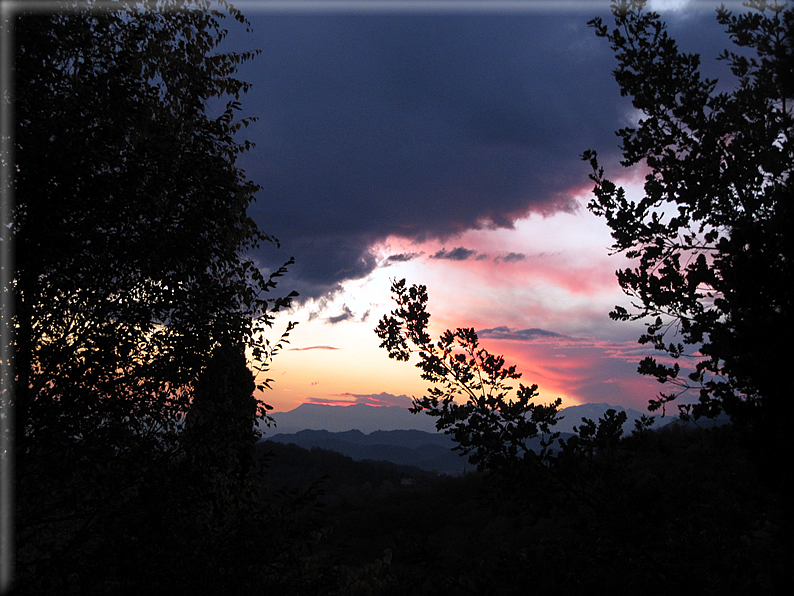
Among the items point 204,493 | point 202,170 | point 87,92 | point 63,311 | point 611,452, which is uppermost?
point 87,92

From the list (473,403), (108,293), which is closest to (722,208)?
Answer: (473,403)

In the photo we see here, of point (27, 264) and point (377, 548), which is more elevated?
point (27, 264)

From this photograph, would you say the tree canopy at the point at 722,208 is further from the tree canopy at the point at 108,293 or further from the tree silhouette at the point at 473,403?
the tree canopy at the point at 108,293

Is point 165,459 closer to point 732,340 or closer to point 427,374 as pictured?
point 427,374

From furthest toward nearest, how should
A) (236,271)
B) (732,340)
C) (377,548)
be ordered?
1. (377,548)
2. (236,271)
3. (732,340)

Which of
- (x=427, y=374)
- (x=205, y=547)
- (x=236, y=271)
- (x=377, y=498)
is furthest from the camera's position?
(x=377, y=498)

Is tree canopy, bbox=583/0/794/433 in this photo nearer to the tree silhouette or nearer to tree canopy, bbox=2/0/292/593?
the tree silhouette

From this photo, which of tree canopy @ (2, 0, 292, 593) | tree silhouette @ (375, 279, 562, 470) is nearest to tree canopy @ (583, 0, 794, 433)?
tree silhouette @ (375, 279, 562, 470)

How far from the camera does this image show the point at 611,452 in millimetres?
4637

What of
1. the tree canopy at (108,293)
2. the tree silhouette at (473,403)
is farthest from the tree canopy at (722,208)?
the tree canopy at (108,293)

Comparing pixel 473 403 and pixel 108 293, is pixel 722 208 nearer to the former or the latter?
pixel 473 403

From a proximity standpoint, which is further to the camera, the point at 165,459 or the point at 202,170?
the point at 202,170

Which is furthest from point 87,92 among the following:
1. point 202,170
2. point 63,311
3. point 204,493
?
point 204,493

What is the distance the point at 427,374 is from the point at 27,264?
13.9ft
